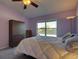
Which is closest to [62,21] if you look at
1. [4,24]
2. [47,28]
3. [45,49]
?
[47,28]

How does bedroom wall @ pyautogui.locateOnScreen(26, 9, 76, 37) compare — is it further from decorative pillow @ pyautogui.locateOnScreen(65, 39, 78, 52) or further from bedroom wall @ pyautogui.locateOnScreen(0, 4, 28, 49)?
decorative pillow @ pyautogui.locateOnScreen(65, 39, 78, 52)

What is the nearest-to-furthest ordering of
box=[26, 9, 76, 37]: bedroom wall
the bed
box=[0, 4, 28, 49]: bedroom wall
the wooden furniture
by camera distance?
the bed, box=[0, 4, 28, 49]: bedroom wall, the wooden furniture, box=[26, 9, 76, 37]: bedroom wall

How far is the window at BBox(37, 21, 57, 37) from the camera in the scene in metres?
7.24

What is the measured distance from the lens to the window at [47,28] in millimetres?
7242

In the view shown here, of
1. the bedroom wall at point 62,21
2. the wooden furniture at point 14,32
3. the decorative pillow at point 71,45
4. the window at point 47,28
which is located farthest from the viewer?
the window at point 47,28

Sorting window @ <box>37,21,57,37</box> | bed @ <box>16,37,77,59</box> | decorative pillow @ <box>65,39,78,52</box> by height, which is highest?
window @ <box>37,21,57,37</box>

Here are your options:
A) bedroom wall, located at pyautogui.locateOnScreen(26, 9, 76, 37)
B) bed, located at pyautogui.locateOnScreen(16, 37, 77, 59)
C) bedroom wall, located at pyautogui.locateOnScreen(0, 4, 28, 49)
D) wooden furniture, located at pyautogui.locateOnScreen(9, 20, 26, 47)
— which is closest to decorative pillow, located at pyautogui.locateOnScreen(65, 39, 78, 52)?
bed, located at pyautogui.locateOnScreen(16, 37, 77, 59)

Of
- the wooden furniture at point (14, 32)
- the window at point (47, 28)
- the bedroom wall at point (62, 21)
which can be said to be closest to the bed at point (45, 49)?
the wooden furniture at point (14, 32)

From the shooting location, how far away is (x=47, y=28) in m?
7.57

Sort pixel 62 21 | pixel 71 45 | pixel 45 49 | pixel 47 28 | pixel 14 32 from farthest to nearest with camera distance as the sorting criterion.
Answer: pixel 47 28 < pixel 62 21 < pixel 14 32 < pixel 45 49 < pixel 71 45

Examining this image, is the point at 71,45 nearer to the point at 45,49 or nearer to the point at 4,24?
the point at 45,49

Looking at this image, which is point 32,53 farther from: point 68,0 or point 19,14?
point 19,14

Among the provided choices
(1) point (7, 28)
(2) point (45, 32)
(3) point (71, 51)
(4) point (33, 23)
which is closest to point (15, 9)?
(1) point (7, 28)

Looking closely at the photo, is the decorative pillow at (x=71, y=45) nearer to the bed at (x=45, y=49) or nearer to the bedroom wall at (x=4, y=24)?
the bed at (x=45, y=49)
